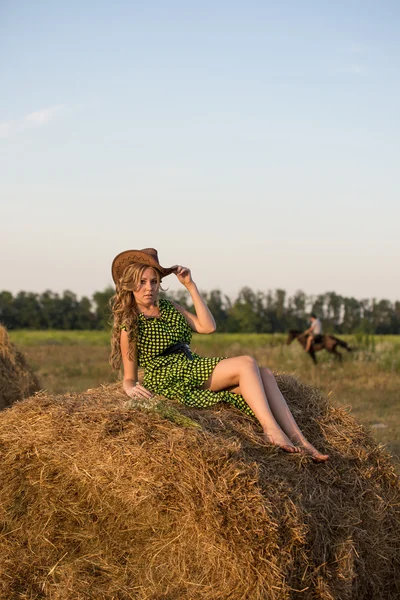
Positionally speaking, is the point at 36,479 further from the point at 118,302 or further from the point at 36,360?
the point at 36,360

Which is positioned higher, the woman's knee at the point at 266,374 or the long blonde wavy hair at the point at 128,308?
the long blonde wavy hair at the point at 128,308

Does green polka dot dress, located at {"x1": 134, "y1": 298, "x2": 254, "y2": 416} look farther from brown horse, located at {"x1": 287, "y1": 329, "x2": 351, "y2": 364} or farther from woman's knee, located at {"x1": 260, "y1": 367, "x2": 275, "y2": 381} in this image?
brown horse, located at {"x1": 287, "y1": 329, "x2": 351, "y2": 364}

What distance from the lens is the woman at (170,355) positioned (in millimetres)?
5277

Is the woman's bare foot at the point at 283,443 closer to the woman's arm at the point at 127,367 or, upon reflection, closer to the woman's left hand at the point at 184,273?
the woman's arm at the point at 127,367

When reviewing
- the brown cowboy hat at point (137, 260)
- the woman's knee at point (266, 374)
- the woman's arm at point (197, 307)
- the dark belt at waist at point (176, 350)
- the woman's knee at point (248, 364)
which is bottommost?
the woman's knee at point (266, 374)

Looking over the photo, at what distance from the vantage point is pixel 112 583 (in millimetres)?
4414

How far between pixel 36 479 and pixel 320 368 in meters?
14.9

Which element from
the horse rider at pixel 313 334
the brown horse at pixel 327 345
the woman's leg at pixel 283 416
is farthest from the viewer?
the horse rider at pixel 313 334

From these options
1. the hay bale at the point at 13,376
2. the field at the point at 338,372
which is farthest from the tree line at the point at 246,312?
the hay bale at the point at 13,376

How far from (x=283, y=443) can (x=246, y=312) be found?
37.3 metres

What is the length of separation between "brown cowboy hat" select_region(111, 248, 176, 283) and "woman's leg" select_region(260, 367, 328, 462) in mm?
1095

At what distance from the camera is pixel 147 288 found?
5801 millimetres

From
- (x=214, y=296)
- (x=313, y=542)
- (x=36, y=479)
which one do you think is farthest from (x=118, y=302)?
(x=214, y=296)

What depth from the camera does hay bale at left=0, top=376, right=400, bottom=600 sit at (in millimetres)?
4195
